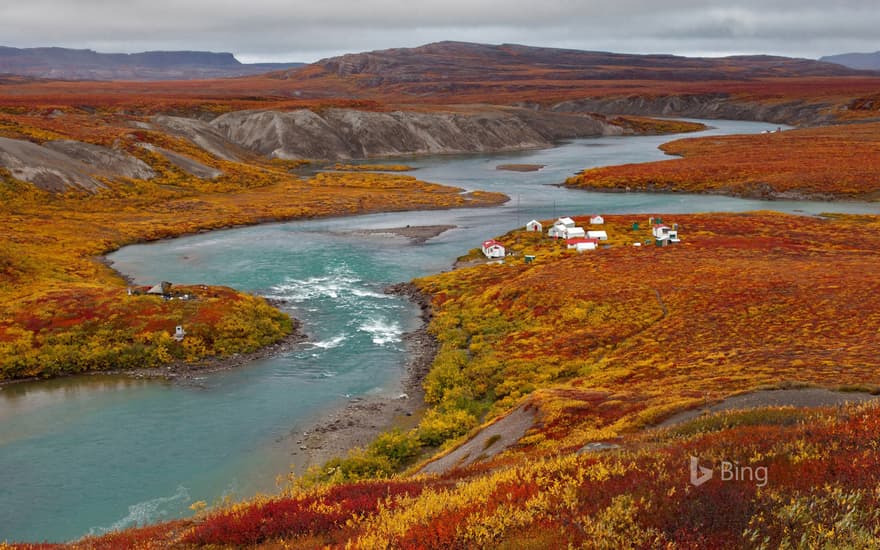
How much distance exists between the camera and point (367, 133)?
16825 cm

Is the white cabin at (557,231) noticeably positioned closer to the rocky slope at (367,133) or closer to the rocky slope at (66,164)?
the rocky slope at (66,164)

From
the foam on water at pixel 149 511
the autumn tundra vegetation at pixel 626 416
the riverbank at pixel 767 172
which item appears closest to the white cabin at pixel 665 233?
the autumn tundra vegetation at pixel 626 416

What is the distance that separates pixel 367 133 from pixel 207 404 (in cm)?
14205

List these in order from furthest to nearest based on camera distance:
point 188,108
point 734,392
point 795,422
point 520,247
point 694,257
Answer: point 188,108, point 520,247, point 694,257, point 734,392, point 795,422

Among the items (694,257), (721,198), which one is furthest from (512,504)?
(721,198)

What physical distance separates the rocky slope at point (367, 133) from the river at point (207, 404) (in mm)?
90134

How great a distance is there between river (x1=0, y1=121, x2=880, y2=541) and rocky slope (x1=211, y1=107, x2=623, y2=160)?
296 feet

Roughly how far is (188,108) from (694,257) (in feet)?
505

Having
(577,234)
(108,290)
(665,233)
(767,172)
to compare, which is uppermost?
(767,172)

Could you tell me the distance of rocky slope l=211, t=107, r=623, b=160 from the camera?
158 metres

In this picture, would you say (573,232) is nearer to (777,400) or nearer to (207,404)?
(207,404)

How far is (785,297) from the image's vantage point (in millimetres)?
41219

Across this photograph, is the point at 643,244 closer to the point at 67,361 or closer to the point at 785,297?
the point at 785,297

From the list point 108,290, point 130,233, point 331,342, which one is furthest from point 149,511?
point 130,233
